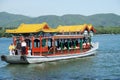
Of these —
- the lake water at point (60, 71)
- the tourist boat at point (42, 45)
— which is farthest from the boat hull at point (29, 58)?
the lake water at point (60, 71)

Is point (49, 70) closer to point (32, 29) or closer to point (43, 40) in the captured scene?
point (43, 40)

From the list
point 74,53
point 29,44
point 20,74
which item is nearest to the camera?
point 20,74

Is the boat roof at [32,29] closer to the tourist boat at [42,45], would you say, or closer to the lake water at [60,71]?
the tourist boat at [42,45]

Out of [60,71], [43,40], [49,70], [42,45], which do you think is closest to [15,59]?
[42,45]

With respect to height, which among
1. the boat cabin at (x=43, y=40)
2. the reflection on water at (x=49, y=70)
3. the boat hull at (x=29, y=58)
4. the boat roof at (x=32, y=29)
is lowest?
the reflection on water at (x=49, y=70)

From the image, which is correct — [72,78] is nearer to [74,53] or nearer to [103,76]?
[103,76]

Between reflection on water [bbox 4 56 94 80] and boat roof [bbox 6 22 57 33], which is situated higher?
boat roof [bbox 6 22 57 33]

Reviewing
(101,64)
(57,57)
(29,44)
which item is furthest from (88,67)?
(29,44)

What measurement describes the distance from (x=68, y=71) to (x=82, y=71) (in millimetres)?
1235

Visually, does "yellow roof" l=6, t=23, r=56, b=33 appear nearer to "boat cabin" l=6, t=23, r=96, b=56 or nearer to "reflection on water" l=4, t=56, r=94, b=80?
"boat cabin" l=6, t=23, r=96, b=56

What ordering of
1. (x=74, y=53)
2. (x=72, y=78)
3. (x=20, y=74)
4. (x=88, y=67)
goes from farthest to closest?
(x=74, y=53)
(x=88, y=67)
(x=20, y=74)
(x=72, y=78)

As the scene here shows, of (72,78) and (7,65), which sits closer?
(72,78)

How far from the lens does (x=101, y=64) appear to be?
37.4 meters

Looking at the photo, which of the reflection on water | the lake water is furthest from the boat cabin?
the reflection on water
